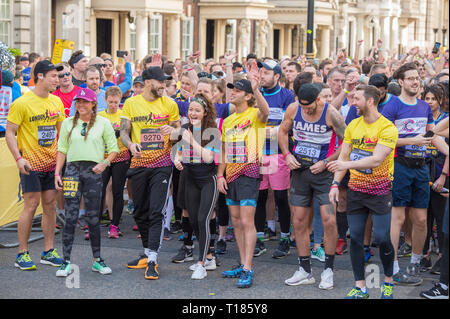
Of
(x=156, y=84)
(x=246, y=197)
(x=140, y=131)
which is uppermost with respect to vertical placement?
(x=156, y=84)

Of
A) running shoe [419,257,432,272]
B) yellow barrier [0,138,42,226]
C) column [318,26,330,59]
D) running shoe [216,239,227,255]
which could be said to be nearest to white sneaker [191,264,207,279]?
running shoe [216,239,227,255]

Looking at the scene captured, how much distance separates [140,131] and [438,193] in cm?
312

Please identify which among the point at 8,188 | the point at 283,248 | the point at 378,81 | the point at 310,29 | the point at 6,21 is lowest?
the point at 283,248

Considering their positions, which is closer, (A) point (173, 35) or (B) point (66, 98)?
(B) point (66, 98)

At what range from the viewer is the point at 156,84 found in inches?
306

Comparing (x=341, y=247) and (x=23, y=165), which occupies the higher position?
(x=23, y=165)

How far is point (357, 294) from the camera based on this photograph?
683cm

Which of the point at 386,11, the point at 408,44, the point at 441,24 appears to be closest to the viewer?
the point at 386,11

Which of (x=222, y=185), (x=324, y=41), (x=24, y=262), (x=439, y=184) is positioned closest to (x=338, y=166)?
(x=222, y=185)

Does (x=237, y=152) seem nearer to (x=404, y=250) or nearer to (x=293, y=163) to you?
(x=293, y=163)

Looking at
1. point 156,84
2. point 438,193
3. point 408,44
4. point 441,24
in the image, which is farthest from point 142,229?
point 441,24

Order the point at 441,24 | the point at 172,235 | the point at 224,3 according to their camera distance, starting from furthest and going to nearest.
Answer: the point at 441,24 → the point at 224,3 → the point at 172,235

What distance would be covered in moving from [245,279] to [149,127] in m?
1.83

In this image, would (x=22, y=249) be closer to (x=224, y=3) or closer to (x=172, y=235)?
(x=172, y=235)
